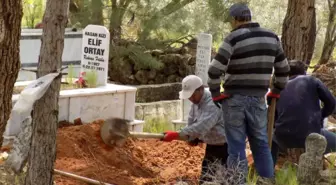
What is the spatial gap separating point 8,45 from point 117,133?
2.19 m

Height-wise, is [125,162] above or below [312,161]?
below

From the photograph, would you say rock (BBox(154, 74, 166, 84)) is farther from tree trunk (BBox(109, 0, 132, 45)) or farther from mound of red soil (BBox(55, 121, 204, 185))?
mound of red soil (BBox(55, 121, 204, 185))

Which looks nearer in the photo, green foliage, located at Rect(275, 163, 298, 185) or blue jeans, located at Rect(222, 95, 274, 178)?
blue jeans, located at Rect(222, 95, 274, 178)

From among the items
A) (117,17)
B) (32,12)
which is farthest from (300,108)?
(32,12)

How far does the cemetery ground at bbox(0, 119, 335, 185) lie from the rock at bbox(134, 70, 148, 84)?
13.0 feet

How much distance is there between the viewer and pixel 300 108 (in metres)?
7.61

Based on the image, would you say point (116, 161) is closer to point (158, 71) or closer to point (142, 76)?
point (142, 76)

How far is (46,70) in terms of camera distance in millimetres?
5801

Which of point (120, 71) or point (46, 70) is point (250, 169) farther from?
point (120, 71)

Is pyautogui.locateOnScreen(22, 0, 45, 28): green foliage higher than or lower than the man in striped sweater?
higher

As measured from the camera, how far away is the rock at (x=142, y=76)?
512 inches

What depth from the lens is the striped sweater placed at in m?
6.78

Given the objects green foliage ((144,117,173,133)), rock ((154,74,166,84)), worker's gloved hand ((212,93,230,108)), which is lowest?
green foliage ((144,117,173,133))

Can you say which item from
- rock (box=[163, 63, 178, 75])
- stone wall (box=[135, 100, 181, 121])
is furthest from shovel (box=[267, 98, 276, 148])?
rock (box=[163, 63, 178, 75])
